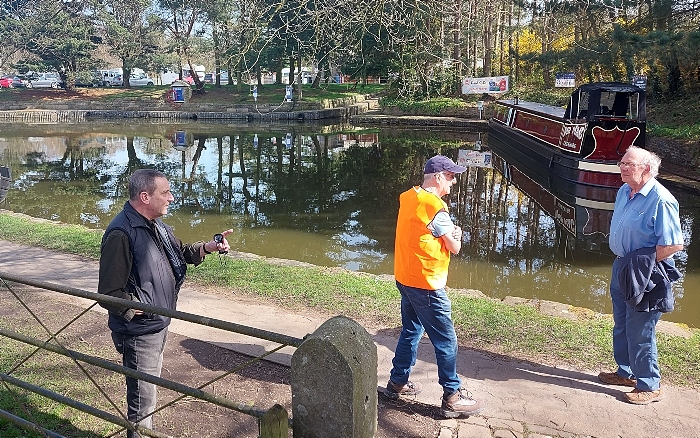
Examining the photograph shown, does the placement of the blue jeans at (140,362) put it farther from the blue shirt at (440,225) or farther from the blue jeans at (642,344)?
the blue jeans at (642,344)

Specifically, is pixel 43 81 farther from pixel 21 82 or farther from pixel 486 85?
pixel 486 85

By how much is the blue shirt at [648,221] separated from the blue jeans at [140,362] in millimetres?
3271

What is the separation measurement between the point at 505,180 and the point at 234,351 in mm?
16152

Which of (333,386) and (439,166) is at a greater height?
(439,166)

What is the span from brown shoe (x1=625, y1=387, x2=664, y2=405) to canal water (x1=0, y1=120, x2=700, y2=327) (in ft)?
13.4

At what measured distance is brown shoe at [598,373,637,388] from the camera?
4.68m

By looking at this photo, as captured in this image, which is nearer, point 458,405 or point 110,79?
point 458,405

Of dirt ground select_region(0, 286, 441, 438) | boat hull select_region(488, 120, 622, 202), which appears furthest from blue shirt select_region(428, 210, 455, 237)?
boat hull select_region(488, 120, 622, 202)

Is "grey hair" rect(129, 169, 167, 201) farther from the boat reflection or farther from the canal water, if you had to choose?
the boat reflection

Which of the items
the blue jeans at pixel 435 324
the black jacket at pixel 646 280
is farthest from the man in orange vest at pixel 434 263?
the black jacket at pixel 646 280

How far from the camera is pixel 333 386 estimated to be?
2.27 m

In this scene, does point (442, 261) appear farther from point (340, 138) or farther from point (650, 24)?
point (340, 138)

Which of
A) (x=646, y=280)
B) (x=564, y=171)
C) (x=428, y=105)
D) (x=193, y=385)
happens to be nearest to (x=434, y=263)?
(x=646, y=280)

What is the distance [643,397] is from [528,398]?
82 cm
